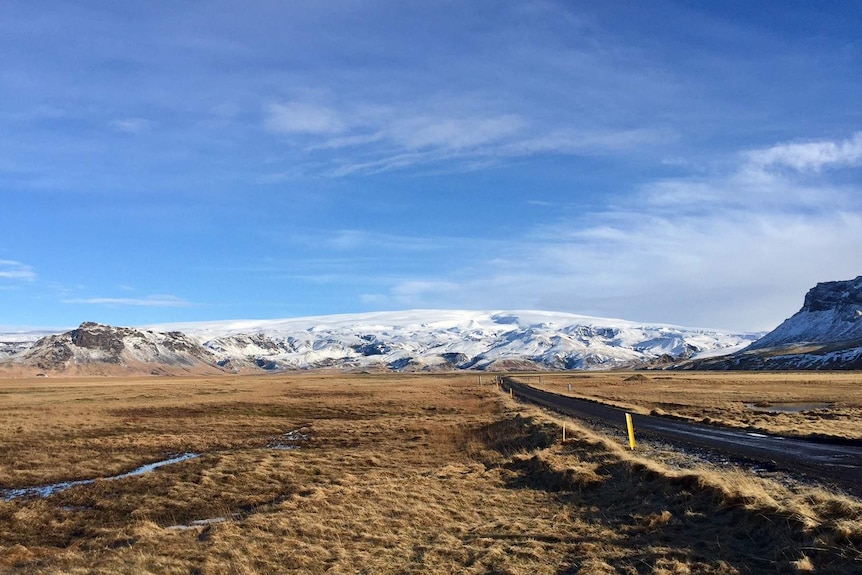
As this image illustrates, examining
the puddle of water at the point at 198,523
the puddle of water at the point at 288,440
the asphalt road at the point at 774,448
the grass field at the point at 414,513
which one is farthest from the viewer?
the puddle of water at the point at 288,440

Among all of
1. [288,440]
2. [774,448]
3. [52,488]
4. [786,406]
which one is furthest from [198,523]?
[786,406]

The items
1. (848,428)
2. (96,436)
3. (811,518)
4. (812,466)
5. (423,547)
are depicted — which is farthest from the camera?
(96,436)

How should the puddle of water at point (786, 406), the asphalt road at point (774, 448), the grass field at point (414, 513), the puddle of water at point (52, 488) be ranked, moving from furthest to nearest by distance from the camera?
1. the puddle of water at point (786, 406)
2. the puddle of water at point (52, 488)
3. the asphalt road at point (774, 448)
4. the grass field at point (414, 513)

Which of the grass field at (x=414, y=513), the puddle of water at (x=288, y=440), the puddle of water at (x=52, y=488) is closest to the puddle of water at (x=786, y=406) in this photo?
the grass field at (x=414, y=513)

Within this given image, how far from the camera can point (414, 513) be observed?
661 inches

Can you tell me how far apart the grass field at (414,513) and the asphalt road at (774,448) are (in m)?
2.49

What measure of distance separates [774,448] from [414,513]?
1597 centimetres

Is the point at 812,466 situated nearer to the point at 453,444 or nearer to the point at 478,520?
the point at 478,520

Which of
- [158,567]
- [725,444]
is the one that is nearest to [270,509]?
[158,567]

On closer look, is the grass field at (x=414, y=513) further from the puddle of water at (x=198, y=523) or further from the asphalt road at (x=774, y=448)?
the asphalt road at (x=774, y=448)

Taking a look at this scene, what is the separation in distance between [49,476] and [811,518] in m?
26.9

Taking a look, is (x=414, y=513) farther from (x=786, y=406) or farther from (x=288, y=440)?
(x=786, y=406)

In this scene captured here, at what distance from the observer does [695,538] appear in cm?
1240

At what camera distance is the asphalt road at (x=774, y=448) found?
18284 mm
